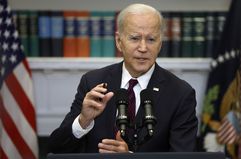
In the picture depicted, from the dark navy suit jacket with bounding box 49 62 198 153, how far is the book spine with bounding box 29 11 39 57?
6.12 feet

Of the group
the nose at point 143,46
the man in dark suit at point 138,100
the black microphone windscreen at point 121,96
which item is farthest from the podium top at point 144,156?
the nose at point 143,46

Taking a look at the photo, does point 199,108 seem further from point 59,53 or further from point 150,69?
point 150,69

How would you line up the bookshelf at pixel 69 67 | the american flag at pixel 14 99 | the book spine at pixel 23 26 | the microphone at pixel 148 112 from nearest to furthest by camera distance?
the microphone at pixel 148 112 < the american flag at pixel 14 99 < the book spine at pixel 23 26 < the bookshelf at pixel 69 67

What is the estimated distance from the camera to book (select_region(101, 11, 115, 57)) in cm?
395

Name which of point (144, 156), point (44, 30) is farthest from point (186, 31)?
point (144, 156)

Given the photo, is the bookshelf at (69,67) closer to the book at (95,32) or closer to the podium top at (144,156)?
the book at (95,32)

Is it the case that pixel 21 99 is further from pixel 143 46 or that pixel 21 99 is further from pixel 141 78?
pixel 143 46

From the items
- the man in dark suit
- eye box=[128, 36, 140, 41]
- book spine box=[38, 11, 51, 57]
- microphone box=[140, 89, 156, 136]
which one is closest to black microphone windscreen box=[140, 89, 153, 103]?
microphone box=[140, 89, 156, 136]

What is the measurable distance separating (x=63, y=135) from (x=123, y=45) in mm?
453

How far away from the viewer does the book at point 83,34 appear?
3.94 meters

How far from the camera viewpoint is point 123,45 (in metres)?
2.09

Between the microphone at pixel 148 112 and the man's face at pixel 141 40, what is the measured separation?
35 cm

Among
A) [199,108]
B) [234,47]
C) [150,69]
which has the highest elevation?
[150,69]

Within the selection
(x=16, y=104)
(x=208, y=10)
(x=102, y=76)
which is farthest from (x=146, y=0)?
(x=102, y=76)
